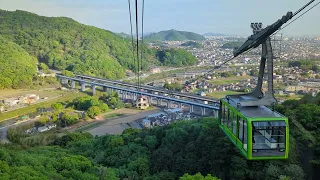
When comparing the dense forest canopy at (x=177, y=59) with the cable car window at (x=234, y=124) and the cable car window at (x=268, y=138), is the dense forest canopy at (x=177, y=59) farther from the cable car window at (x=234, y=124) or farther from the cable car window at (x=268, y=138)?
the cable car window at (x=268, y=138)

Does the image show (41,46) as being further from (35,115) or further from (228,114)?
(228,114)

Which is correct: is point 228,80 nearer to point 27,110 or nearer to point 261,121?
point 27,110

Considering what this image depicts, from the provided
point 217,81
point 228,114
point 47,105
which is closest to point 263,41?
point 228,114

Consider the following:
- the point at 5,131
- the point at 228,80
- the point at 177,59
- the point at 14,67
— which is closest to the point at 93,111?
the point at 5,131

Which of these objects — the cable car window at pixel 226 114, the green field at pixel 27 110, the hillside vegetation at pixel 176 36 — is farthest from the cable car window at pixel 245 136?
the hillside vegetation at pixel 176 36

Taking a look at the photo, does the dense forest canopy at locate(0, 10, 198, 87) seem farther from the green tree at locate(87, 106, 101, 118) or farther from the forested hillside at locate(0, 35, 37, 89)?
the green tree at locate(87, 106, 101, 118)
